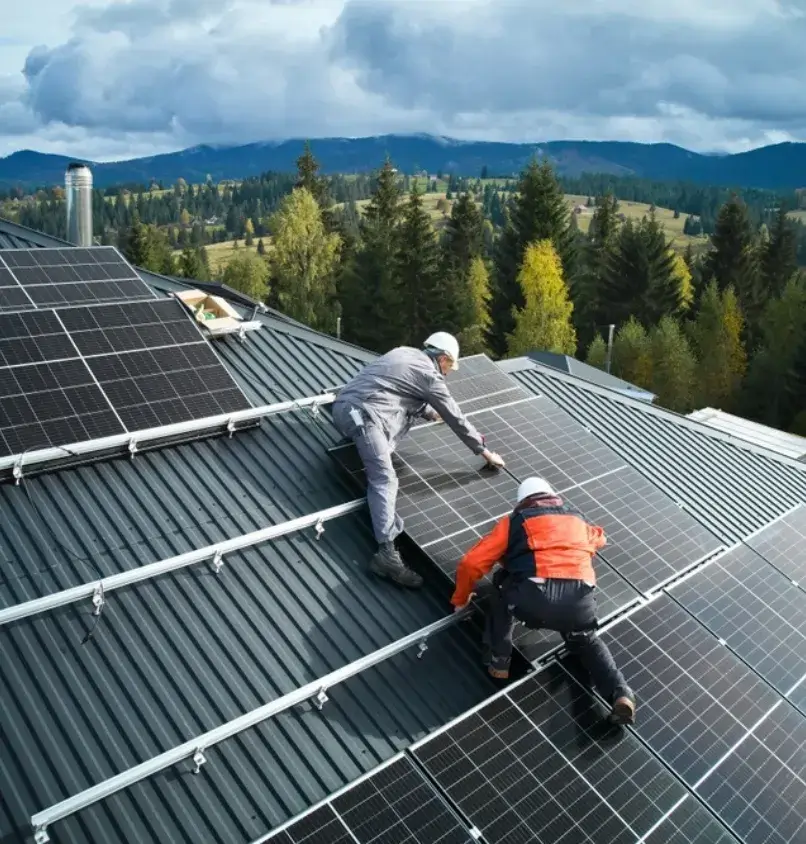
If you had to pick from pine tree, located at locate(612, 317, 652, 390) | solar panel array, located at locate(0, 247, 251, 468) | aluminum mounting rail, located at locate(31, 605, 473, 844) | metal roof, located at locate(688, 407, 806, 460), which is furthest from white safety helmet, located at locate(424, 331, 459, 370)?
pine tree, located at locate(612, 317, 652, 390)

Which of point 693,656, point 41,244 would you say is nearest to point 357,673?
point 693,656

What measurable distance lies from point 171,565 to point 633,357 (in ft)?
151

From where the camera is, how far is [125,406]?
1100 centimetres

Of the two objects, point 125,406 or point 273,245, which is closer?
point 125,406

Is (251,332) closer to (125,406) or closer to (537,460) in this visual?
(125,406)

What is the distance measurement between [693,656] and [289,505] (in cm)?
547

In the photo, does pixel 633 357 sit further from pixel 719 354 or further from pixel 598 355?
pixel 719 354

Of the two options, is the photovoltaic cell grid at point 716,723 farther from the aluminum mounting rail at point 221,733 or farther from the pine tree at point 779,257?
the pine tree at point 779,257

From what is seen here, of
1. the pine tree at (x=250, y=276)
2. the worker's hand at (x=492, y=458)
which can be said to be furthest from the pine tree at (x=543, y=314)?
the worker's hand at (x=492, y=458)

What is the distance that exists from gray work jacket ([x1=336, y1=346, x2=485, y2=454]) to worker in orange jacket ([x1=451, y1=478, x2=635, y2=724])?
2.12 metres

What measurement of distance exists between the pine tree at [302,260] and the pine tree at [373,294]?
1624 millimetres

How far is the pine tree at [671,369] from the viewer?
49.1m

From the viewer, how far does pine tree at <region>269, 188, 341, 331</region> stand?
59.7 meters

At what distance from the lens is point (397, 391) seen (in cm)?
1094
